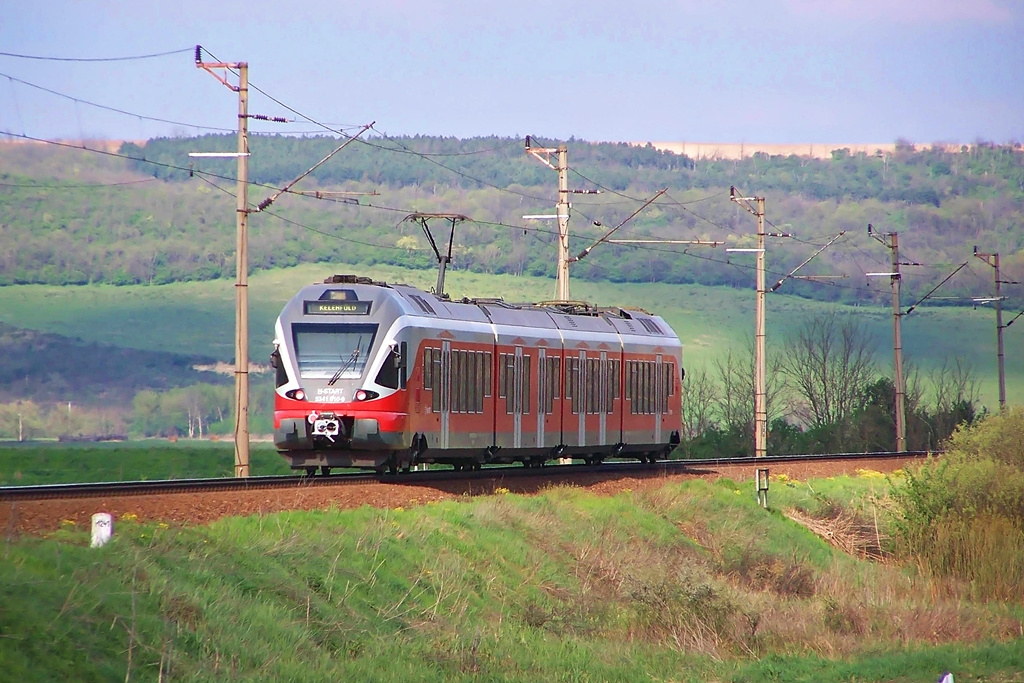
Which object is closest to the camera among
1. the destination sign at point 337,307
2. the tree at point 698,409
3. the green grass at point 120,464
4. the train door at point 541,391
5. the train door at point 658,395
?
the destination sign at point 337,307

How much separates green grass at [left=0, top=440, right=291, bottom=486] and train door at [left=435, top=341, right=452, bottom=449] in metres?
31.5

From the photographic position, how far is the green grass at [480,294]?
15200 centimetres

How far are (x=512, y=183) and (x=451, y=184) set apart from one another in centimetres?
1451

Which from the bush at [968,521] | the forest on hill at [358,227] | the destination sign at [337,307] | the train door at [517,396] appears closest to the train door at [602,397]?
the train door at [517,396]

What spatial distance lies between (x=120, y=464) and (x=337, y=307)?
147 feet

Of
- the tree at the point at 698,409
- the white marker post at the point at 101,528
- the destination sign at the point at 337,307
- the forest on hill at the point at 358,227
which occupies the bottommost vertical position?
the tree at the point at 698,409

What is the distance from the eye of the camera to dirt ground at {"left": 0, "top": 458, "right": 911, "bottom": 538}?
61.5ft

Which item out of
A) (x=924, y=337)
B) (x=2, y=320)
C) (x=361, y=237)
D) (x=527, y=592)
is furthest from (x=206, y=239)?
(x=527, y=592)

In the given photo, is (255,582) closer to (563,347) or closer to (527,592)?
(527,592)

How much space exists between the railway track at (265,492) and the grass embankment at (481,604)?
1065 mm

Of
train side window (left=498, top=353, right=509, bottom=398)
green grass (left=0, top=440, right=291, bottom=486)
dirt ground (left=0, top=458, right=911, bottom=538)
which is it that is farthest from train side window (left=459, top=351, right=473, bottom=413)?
green grass (left=0, top=440, right=291, bottom=486)

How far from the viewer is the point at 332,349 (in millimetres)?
26672

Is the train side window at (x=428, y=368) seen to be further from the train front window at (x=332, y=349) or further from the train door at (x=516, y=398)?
the train door at (x=516, y=398)

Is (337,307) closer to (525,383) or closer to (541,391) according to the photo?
(525,383)
